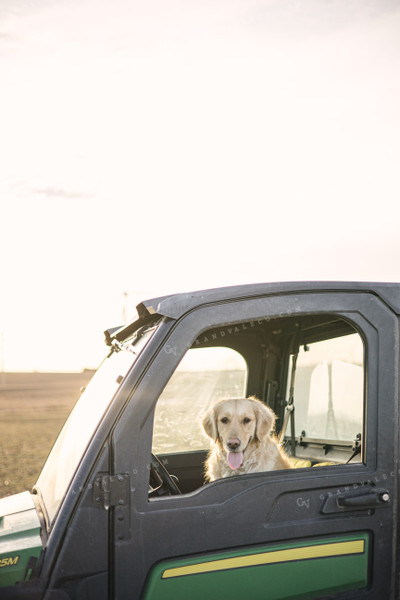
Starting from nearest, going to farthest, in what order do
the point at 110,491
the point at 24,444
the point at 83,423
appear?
the point at 110,491 → the point at 83,423 → the point at 24,444

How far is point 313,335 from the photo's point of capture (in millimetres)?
4359

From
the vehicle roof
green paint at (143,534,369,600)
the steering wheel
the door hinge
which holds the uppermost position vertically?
the vehicle roof

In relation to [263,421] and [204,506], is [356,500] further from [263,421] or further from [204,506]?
[263,421]

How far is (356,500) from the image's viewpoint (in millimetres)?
2477

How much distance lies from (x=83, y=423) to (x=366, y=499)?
4.07 ft

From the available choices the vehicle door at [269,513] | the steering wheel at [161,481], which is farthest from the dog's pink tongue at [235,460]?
the vehicle door at [269,513]

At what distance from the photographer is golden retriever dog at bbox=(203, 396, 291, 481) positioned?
4.05 metres

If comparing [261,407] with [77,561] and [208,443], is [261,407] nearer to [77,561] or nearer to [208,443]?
[208,443]

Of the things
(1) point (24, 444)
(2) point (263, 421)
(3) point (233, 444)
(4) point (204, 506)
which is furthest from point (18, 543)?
(1) point (24, 444)

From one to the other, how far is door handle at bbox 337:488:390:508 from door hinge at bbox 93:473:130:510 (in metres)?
0.86

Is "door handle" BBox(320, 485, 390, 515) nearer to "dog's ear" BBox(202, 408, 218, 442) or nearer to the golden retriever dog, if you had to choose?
the golden retriever dog

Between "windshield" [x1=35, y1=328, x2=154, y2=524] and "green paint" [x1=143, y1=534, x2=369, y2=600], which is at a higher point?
"windshield" [x1=35, y1=328, x2=154, y2=524]

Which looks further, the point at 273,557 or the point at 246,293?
the point at 246,293

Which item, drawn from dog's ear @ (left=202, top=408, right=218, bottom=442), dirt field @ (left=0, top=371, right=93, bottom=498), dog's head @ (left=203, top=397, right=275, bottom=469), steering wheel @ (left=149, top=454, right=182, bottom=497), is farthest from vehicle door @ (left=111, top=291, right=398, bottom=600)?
dirt field @ (left=0, top=371, right=93, bottom=498)
